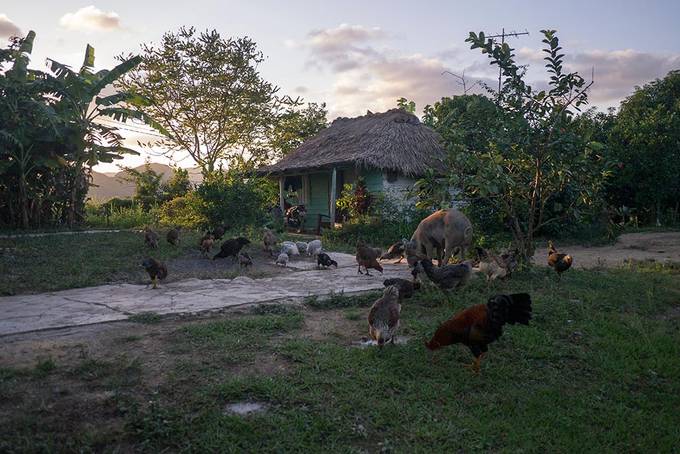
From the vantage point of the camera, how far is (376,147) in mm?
19125

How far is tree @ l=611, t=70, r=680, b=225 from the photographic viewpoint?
20.4 m

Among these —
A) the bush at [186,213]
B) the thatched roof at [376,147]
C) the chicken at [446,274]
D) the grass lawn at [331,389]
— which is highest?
the thatched roof at [376,147]

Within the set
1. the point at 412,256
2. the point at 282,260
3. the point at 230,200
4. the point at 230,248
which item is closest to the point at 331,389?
the point at 412,256

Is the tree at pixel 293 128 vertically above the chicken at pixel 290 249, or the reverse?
the tree at pixel 293 128

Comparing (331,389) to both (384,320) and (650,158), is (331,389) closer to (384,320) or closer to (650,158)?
(384,320)

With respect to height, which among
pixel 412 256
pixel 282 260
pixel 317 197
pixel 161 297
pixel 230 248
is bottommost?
pixel 161 297

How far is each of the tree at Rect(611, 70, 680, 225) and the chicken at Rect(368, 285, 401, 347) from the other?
18.2 m

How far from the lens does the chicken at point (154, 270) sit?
26.5ft

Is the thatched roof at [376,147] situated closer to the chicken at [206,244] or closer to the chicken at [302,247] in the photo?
the chicken at [302,247]

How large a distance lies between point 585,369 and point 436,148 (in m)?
16.5

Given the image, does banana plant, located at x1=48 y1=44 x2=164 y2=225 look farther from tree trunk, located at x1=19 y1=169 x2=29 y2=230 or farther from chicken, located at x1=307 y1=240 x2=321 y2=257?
chicken, located at x1=307 y1=240 x2=321 y2=257

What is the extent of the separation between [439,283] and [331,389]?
10.8 feet

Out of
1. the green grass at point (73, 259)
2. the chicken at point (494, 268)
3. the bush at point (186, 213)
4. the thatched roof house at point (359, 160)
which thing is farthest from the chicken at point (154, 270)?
the thatched roof house at point (359, 160)

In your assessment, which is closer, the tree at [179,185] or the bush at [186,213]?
the bush at [186,213]
